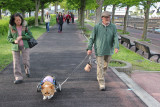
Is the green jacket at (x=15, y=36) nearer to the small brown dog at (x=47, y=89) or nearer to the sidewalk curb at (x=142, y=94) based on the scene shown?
the small brown dog at (x=47, y=89)

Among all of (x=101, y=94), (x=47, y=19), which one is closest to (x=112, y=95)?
(x=101, y=94)

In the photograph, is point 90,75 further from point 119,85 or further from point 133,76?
point 133,76

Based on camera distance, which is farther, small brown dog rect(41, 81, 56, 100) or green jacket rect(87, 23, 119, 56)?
green jacket rect(87, 23, 119, 56)

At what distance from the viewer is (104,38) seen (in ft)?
14.8

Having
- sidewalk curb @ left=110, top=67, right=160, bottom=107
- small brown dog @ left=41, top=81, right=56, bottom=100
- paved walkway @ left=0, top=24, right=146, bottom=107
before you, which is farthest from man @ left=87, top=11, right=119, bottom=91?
small brown dog @ left=41, top=81, right=56, bottom=100

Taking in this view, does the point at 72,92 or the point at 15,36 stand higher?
the point at 15,36

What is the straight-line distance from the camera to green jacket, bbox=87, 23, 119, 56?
448 centimetres

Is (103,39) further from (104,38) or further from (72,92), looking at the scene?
(72,92)

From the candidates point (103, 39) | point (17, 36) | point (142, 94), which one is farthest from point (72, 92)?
point (17, 36)

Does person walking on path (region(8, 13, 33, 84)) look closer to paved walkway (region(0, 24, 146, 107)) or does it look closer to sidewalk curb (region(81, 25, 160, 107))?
paved walkway (region(0, 24, 146, 107))

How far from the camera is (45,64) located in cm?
731

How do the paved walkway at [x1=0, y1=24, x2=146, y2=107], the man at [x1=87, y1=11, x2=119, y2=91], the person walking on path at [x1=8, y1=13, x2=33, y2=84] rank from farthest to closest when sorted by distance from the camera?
1. the person walking on path at [x1=8, y1=13, x2=33, y2=84]
2. the man at [x1=87, y1=11, x2=119, y2=91]
3. the paved walkway at [x1=0, y1=24, x2=146, y2=107]

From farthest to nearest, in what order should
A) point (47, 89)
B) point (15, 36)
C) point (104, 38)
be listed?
point (15, 36), point (104, 38), point (47, 89)

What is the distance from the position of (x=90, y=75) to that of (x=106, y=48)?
5.40ft
